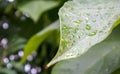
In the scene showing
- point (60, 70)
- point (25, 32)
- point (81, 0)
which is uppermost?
point (81, 0)

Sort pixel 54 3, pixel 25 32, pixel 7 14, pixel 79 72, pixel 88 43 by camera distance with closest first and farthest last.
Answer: pixel 88 43 → pixel 79 72 → pixel 54 3 → pixel 25 32 → pixel 7 14

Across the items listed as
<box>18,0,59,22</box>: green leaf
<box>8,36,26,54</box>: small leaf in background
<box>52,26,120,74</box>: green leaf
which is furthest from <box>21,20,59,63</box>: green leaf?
<box>8,36,26,54</box>: small leaf in background

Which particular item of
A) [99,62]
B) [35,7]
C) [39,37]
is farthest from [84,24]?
[35,7]

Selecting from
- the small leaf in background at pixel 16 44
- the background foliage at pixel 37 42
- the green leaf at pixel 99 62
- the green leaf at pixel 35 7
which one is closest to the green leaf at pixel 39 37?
the background foliage at pixel 37 42

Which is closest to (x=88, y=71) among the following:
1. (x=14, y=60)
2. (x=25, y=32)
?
(x=25, y=32)

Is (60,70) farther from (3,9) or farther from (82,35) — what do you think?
(3,9)

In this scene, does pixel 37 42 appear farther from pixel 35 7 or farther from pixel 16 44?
pixel 16 44
